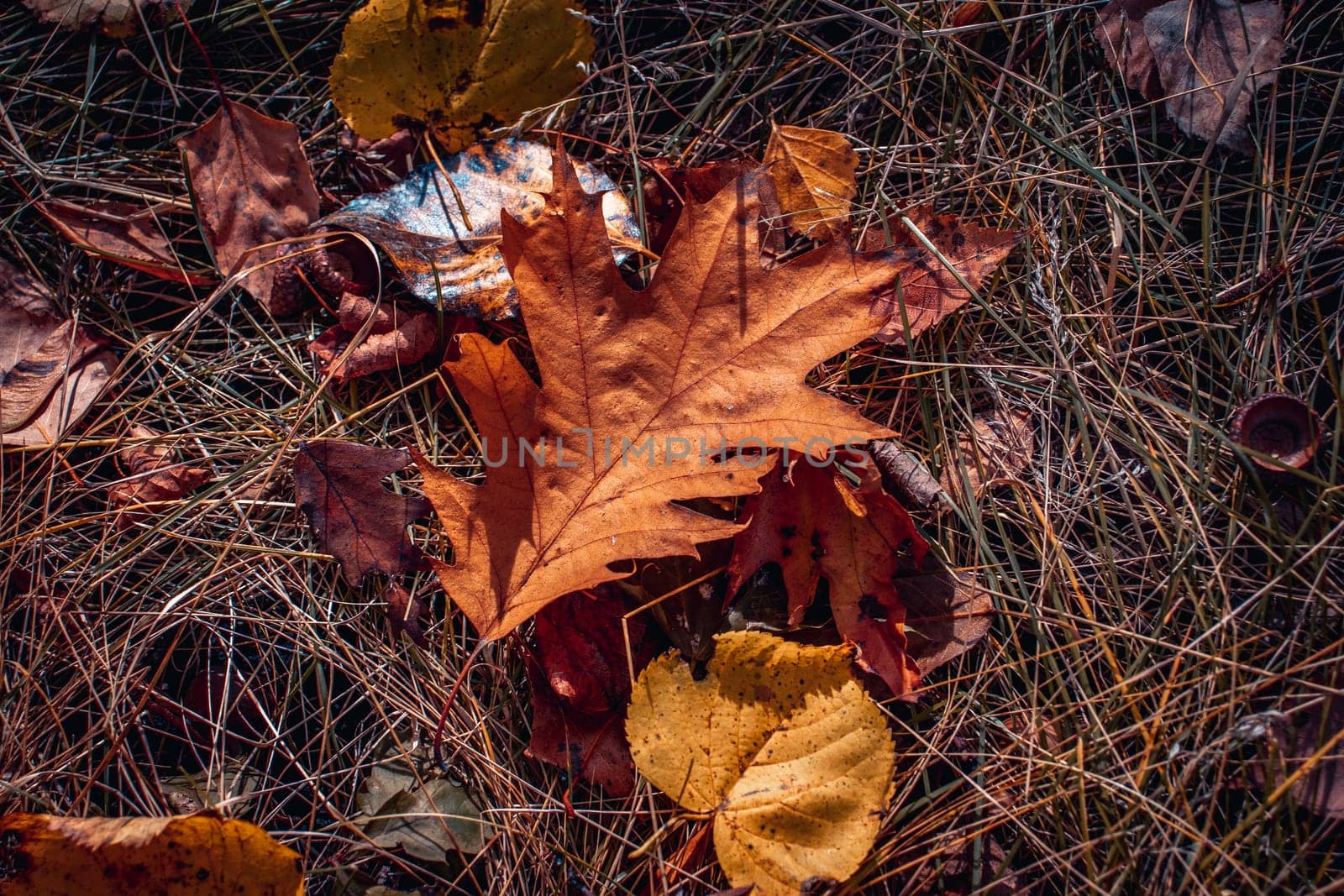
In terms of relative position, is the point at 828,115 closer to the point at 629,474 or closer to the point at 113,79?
the point at 629,474

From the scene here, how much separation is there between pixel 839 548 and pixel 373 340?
3.46 ft

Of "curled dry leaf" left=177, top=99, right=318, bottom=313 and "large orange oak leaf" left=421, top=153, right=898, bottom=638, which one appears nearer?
"large orange oak leaf" left=421, top=153, right=898, bottom=638

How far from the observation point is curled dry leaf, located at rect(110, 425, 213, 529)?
1677 mm

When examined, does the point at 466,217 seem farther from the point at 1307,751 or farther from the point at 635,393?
the point at 1307,751

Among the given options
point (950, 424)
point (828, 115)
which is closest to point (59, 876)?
point (950, 424)

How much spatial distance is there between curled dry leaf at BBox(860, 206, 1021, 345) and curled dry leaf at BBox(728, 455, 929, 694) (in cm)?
36

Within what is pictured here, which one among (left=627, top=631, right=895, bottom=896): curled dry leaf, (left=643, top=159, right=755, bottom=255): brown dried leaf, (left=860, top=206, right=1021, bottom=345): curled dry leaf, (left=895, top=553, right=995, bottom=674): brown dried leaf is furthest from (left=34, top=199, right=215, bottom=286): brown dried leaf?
(left=895, top=553, right=995, bottom=674): brown dried leaf

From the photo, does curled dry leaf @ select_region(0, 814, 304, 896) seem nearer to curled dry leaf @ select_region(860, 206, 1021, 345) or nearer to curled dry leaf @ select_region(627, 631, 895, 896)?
curled dry leaf @ select_region(627, 631, 895, 896)

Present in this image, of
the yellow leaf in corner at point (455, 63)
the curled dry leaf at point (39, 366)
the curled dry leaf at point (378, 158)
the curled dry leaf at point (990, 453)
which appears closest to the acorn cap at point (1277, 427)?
the curled dry leaf at point (990, 453)

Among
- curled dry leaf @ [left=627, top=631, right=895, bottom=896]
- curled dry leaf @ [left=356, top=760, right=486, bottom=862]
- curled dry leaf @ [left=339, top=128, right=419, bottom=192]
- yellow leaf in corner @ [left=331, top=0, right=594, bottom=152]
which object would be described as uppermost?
yellow leaf in corner @ [left=331, top=0, right=594, bottom=152]

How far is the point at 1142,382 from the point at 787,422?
81cm

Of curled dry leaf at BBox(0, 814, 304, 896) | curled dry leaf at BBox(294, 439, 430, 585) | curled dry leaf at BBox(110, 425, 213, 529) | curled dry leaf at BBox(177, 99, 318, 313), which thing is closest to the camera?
curled dry leaf at BBox(0, 814, 304, 896)

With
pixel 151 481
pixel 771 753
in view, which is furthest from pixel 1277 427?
pixel 151 481

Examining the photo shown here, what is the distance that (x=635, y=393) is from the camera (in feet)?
4.62
